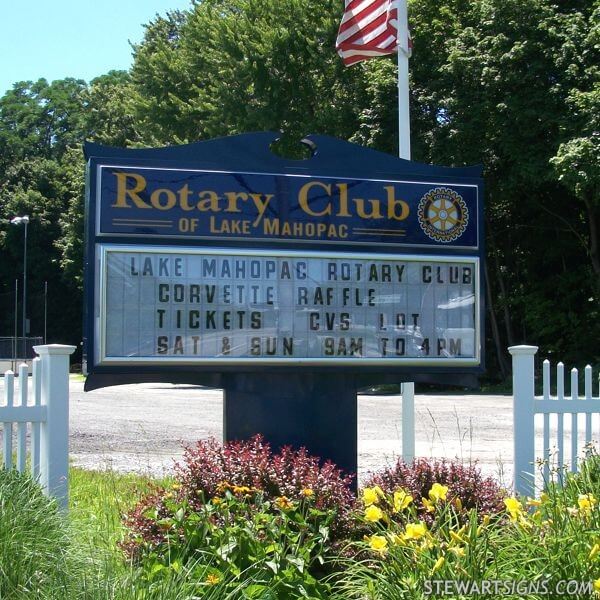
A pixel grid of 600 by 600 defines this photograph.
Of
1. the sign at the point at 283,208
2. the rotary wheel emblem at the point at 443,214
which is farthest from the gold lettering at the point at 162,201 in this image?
the rotary wheel emblem at the point at 443,214

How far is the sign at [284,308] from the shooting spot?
6957 millimetres

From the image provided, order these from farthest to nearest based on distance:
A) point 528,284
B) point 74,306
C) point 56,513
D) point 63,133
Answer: point 63,133
point 74,306
point 528,284
point 56,513

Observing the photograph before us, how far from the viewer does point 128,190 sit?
6984 mm

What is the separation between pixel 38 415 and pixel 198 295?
1563 mm

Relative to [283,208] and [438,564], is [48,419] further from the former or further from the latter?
[438,564]

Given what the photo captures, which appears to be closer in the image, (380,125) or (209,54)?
(380,125)

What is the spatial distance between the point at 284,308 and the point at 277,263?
0.36m

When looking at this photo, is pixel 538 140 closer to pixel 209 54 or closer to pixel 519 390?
pixel 209 54

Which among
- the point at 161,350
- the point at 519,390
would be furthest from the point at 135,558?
the point at 519,390

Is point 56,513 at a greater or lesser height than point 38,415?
lesser

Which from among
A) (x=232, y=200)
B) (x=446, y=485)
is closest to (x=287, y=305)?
(x=232, y=200)

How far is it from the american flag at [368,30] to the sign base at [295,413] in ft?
16.8

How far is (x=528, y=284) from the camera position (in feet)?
117

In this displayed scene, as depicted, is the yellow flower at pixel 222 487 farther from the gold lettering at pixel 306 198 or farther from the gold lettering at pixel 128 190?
the gold lettering at pixel 306 198
